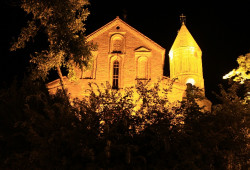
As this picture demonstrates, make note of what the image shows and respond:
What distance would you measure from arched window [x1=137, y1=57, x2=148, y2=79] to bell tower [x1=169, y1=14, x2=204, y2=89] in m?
5.70

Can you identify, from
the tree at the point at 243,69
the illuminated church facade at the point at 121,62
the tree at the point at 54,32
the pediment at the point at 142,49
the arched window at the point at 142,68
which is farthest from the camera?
the pediment at the point at 142,49

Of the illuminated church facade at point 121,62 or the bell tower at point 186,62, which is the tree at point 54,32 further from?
the bell tower at point 186,62

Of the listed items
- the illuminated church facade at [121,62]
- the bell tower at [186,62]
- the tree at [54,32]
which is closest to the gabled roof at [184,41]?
the bell tower at [186,62]

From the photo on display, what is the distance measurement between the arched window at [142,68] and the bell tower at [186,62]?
5.70 metres

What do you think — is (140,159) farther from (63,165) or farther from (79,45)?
(79,45)

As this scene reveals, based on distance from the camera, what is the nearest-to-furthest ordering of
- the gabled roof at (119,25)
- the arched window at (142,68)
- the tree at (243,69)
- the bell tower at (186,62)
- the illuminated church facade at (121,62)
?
the tree at (243,69) → the illuminated church facade at (121,62) → the arched window at (142,68) → the gabled roof at (119,25) → the bell tower at (186,62)

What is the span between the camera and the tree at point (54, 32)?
18855mm

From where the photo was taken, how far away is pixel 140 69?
1014 inches

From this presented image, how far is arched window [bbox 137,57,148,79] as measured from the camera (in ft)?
83.6

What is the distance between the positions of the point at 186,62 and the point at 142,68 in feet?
25.2

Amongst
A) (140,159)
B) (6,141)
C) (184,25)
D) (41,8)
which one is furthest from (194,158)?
(184,25)

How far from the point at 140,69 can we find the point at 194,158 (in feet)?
51.7

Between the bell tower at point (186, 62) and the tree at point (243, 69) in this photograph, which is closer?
the tree at point (243, 69)

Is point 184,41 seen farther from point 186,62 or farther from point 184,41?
point 186,62
